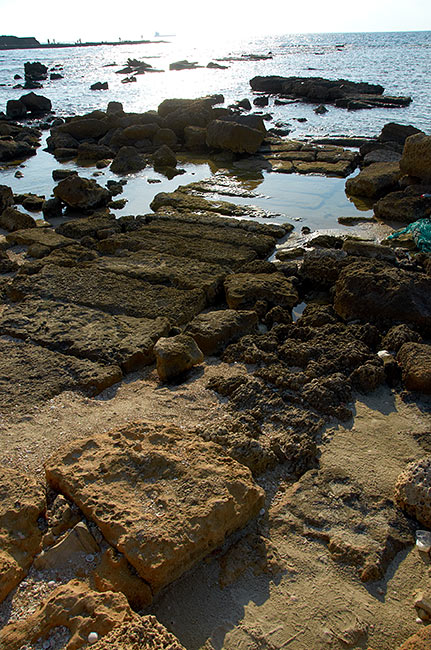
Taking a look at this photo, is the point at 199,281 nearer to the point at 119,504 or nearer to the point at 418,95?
the point at 119,504

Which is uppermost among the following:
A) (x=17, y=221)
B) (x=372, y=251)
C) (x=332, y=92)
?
(x=332, y=92)

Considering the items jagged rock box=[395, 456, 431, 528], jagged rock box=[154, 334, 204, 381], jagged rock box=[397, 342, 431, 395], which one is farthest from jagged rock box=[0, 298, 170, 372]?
jagged rock box=[395, 456, 431, 528]

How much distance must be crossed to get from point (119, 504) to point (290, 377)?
194cm

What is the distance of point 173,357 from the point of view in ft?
13.5

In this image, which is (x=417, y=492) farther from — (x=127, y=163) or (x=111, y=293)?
(x=127, y=163)

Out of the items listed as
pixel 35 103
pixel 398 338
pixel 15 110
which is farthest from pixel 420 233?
pixel 35 103

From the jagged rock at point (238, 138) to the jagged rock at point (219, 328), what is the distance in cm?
871

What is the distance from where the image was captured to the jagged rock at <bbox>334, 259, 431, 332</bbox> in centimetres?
490

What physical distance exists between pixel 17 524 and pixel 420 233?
634 cm

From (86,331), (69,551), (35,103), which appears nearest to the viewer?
(69,551)

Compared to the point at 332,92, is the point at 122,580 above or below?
below

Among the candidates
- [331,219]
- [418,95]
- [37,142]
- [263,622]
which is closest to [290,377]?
[263,622]

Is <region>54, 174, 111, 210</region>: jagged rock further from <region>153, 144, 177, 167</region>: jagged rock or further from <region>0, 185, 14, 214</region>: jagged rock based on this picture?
<region>153, 144, 177, 167</region>: jagged rock

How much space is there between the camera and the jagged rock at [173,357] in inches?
162
